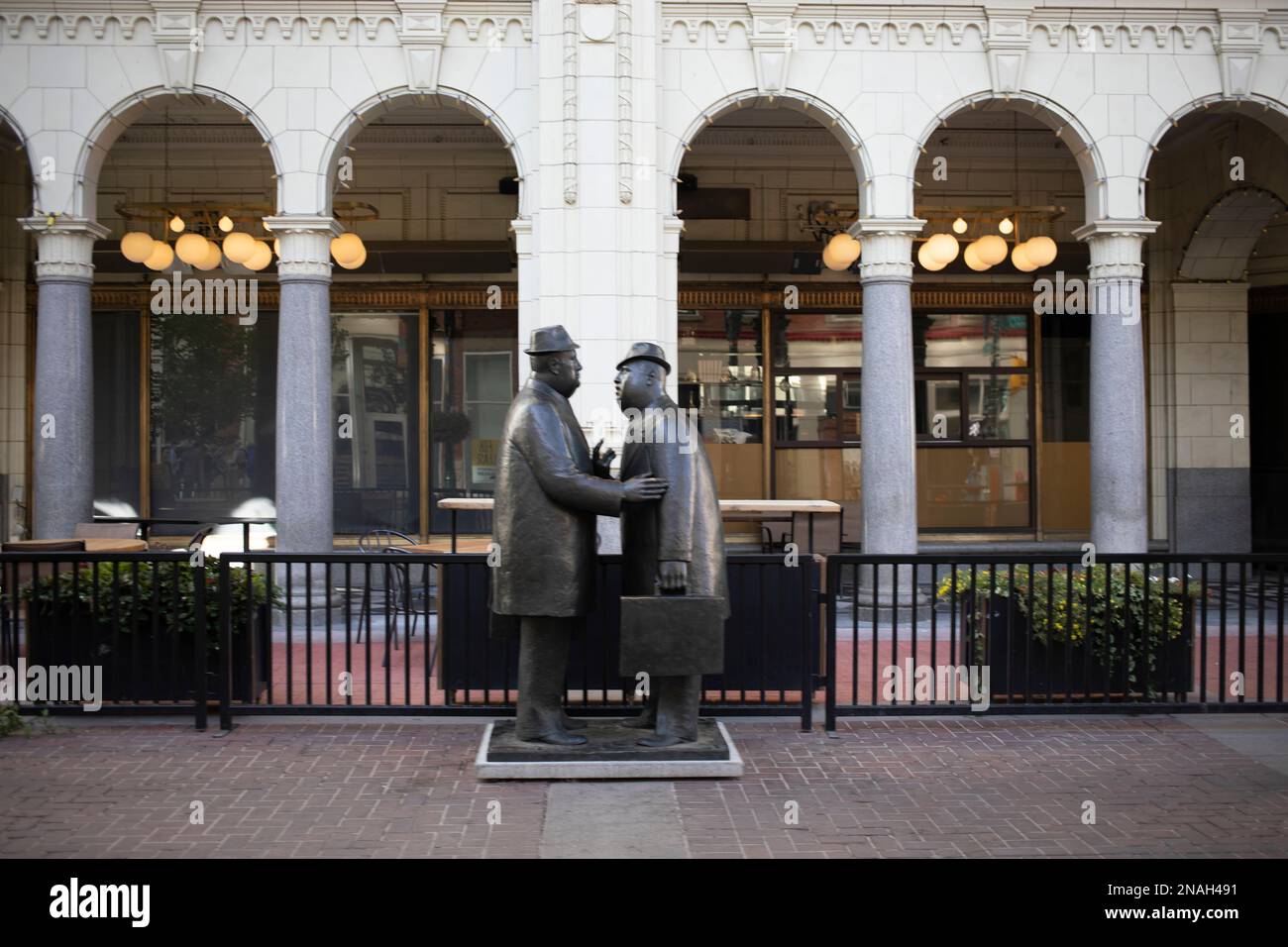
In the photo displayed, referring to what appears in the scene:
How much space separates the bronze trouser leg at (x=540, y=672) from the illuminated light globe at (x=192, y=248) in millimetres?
8217

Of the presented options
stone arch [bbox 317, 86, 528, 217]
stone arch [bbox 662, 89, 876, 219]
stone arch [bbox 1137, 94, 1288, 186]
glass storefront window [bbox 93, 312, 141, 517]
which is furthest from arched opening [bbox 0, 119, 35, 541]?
stone arch [bbox 1137, 94, 1288, 186]

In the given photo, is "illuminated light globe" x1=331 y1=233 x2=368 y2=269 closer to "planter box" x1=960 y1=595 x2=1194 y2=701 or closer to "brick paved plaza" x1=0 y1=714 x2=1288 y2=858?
"brick paved plaza" x1=0 y1=714 x2=1288 y2=858

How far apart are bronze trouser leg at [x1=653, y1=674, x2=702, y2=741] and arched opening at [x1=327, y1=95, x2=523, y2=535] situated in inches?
393

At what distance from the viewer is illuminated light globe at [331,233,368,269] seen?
13.4 meters

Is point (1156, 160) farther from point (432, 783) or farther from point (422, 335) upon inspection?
point (432, 783)

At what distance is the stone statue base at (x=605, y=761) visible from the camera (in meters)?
6.29

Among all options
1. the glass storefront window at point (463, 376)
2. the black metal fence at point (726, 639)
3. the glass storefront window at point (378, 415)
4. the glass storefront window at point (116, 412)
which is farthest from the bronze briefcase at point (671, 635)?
the glass storefront window at point (116, 412)

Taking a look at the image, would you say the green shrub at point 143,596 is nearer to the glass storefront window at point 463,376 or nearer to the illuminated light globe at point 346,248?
the illuminated light globe at point 346,248

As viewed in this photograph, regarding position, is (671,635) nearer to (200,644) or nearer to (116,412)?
(200,644)

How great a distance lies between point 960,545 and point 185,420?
36.3ft

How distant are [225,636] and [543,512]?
2.63 meters

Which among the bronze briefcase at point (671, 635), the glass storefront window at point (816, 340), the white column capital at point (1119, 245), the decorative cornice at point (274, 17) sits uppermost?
the decorative cornice at point (274, 17)

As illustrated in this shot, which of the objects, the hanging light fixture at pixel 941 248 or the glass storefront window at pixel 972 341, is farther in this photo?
the glass storefront window at pixel 972 341
